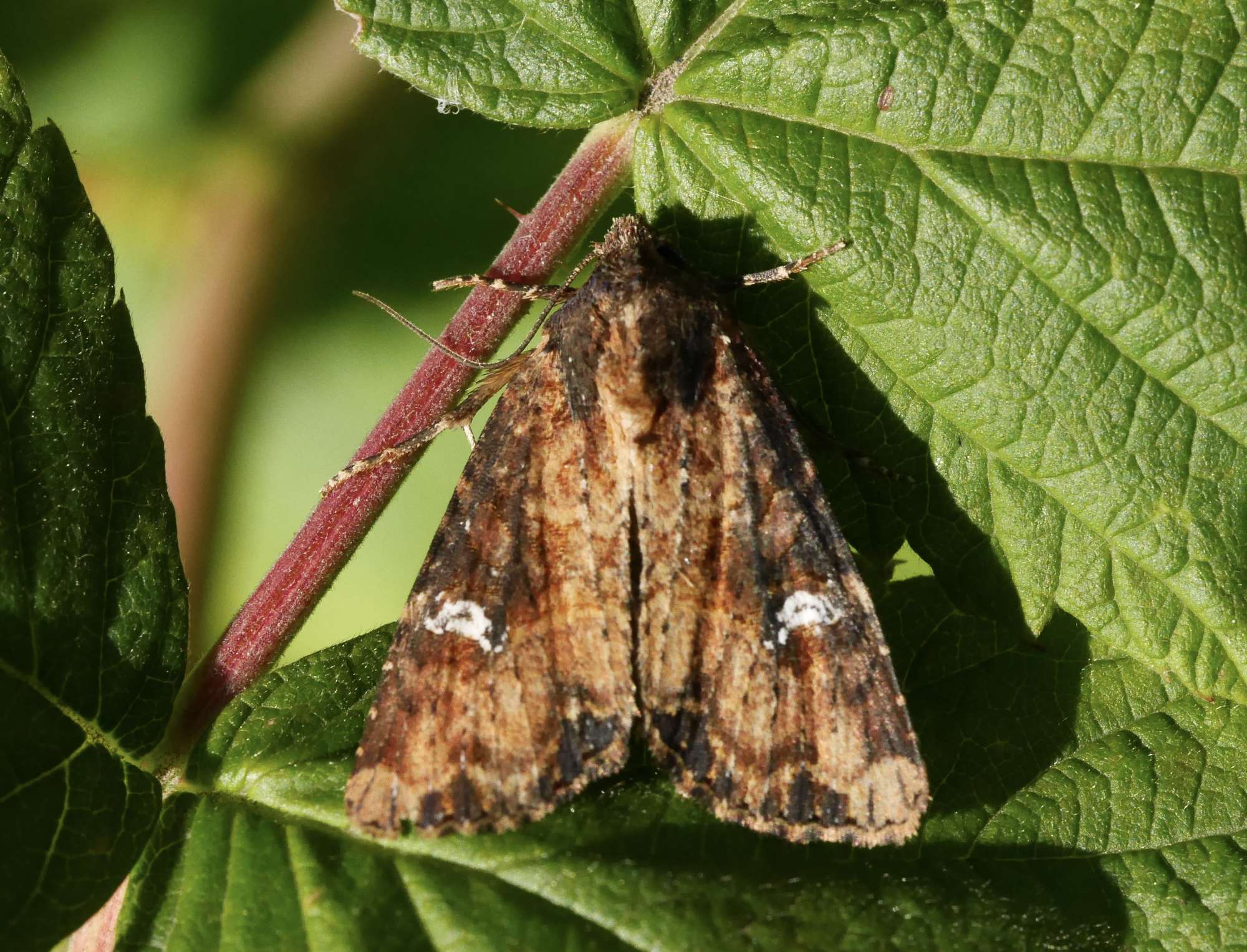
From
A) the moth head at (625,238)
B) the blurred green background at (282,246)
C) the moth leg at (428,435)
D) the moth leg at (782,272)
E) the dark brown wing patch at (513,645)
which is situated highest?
the blurred green background at (282,246)

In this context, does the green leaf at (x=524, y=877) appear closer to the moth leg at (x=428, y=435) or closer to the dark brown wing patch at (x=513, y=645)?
the dark brown wing patch at (x=513, y=645)

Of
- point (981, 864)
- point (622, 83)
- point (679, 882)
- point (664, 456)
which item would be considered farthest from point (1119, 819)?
point (622, 83)

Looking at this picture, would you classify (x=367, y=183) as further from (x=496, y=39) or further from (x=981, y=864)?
(x=981, y=864)

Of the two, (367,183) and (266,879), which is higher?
(367,183)

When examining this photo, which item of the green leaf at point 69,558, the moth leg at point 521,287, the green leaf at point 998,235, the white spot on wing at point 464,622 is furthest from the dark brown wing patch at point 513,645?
the green leaf at point 998,235

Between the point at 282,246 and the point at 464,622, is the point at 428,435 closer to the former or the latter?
the point at 464,622

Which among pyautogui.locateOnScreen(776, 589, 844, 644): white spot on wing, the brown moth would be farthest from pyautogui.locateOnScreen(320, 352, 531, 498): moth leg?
pyautogui.locateOnScreen(776, 589, 844, 644): white spot on wing

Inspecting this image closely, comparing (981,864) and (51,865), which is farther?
(981,864)
